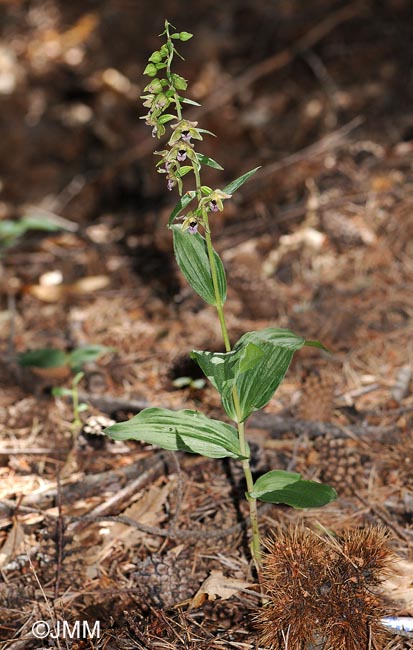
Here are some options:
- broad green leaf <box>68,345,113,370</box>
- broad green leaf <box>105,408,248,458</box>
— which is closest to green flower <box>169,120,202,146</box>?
broad green leaf <box>105,408,248,458</box>

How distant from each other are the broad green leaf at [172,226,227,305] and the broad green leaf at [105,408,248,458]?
381 millimetres

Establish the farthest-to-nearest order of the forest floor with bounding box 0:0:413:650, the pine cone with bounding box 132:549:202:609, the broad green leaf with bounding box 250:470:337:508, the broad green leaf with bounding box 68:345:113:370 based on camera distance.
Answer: the broad green leaf with bounding box 68:345:113:370 < the forest floor with bounding box 0:0:413:650 < the pine cone with bounding box 132:549:202:609 < the broad green leaf with bounding box 250:470:337:508

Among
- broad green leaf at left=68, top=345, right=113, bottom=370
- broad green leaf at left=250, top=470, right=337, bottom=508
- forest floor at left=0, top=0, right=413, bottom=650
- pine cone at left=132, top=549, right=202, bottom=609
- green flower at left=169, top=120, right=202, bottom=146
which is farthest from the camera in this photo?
broad green leaf at left=68, top=345, right=113, bottom=370

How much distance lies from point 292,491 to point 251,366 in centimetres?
43

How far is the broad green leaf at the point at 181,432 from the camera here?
6.26ft

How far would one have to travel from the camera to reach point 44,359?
3.08m

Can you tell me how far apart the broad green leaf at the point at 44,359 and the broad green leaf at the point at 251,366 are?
1316mm

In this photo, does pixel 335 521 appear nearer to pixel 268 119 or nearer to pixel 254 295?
pixel 254 295

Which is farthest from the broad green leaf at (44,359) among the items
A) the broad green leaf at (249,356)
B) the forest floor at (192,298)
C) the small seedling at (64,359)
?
the broad green leaf at (249,356)

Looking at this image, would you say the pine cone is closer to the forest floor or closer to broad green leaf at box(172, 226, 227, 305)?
the forest floor

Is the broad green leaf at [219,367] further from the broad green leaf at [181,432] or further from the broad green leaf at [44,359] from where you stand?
the broad green leaf at [44,359]

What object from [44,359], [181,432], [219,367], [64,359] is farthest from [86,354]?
[219,367]

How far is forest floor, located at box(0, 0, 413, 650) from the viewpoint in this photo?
6.87ft

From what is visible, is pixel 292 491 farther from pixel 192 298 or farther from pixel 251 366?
pixel 192 298
